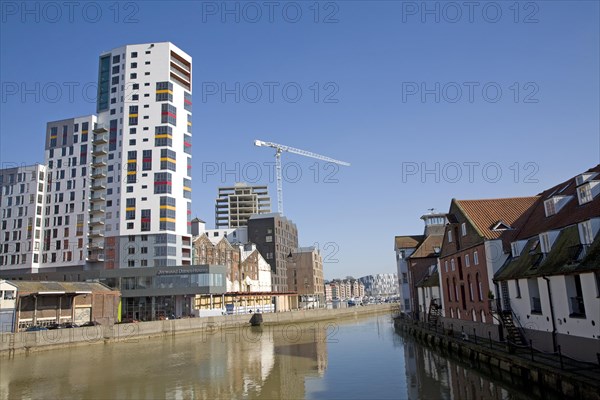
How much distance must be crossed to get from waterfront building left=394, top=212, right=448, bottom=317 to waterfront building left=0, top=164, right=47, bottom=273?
8028 cm

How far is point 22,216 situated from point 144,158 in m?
33.0

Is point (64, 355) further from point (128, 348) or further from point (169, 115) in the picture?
point (169, 115)

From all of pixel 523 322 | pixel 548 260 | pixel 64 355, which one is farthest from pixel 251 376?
pixel 64 355

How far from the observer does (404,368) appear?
125 ft

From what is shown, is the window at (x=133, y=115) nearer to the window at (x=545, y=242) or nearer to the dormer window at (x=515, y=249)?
the dormer window at (x=515, y=249)

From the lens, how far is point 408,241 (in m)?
83.2

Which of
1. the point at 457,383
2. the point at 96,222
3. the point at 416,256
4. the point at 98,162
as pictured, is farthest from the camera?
the point at 98,162

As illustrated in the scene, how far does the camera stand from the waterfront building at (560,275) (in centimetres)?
2441

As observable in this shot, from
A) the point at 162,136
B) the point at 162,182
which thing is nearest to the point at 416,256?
the point at 162,182

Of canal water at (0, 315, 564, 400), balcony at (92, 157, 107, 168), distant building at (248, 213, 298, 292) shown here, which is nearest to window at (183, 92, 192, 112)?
balcony at (92, 157, 107, 168)

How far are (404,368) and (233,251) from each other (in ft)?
270

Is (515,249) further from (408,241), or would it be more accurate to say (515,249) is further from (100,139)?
(100,139)

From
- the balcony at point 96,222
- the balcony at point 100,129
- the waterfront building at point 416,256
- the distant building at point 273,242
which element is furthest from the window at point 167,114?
the waterfront building at point 416,256

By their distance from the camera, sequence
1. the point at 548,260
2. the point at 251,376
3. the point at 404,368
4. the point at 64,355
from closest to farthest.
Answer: the point at 548,260, the point at 251,376, the point at 404,368, the point at 64,355
